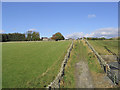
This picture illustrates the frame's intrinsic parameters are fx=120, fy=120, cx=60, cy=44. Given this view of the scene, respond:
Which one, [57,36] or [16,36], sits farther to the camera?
[57,36]

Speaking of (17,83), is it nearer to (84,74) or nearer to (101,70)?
(84,74)

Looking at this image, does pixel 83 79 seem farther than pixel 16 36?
No

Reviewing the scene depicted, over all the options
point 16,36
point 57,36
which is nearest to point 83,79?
point 16,36

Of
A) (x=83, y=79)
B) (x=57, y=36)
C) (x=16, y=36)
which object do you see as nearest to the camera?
(x=83, y=79)

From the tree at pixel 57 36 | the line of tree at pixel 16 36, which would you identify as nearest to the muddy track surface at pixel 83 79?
the line of tree at pixel 16 36

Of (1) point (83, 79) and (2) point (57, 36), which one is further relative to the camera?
(2) point (57, 36)

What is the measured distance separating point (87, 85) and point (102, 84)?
2063 mm

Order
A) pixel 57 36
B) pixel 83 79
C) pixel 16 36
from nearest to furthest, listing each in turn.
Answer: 1. pixel 83 79
2. pixel 16 36
3. pixel 57 36

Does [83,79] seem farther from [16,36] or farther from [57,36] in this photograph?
[57,36]

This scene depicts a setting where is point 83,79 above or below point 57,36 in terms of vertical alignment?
below

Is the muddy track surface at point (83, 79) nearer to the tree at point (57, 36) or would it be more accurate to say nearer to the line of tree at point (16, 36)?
the line of tree at point (16, 36)

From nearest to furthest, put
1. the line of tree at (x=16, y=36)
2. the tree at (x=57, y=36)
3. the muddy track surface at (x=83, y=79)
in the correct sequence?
the muddy track surface at (x=83, y=79), the line of tree at (x=16, y=36), the tree at (x=57, y=36)

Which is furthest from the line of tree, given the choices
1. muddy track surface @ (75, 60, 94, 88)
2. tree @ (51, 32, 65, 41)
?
muddy track surface @ (75, 60, 94, 88)

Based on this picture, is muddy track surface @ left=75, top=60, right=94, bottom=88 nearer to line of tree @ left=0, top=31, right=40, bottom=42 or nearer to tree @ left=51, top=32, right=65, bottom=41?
line of tree @ left=0, top=31, right=40, bottom=42
